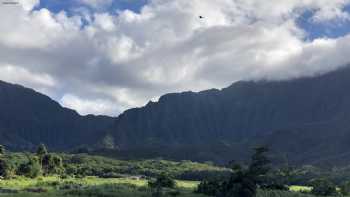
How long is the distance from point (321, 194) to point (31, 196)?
97.9 m

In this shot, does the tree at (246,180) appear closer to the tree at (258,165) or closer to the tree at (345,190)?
the tree at (258,165)

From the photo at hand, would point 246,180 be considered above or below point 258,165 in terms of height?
below

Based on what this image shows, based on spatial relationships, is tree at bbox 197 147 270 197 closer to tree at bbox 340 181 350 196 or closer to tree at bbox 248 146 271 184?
tree at bbox 248 146 271 184

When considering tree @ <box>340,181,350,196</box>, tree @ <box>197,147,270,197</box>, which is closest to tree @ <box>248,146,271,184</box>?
tree @ <box>197,147,270,197</box>

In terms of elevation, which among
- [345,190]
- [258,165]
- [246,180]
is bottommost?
[345,190]

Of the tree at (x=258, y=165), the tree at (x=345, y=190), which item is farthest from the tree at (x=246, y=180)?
the tree at (x=345, y=190)

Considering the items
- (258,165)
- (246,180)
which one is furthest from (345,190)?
(246,180)

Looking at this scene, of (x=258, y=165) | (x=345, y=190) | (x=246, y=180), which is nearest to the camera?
(x=246, y=180)

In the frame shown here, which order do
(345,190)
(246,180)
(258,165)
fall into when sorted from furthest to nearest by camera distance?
(345,190) → (258,165) → (246,180)

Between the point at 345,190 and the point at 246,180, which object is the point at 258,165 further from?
the point at 345,190

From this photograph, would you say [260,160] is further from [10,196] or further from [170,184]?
[10,196]

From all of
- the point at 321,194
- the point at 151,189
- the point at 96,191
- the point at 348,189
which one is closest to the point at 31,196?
the point at 96,191

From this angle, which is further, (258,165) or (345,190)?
(345,190)

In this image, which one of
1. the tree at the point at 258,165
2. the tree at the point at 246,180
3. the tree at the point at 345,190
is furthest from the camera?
the tree at the point at 345,190
